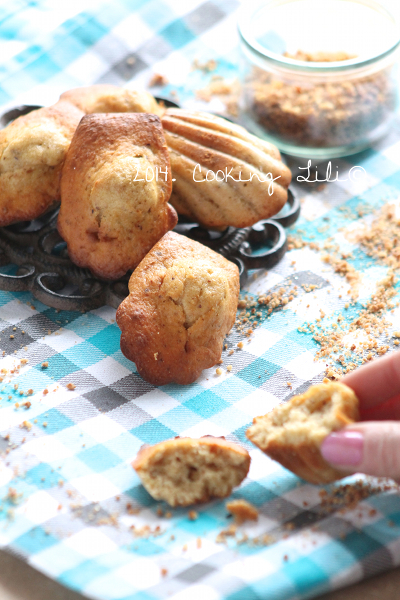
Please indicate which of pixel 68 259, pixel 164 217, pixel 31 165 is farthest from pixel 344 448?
pixel 31 165

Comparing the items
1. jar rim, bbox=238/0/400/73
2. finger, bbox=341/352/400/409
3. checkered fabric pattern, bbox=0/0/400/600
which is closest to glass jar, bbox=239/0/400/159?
jar rim, bbox=238/0/400/73

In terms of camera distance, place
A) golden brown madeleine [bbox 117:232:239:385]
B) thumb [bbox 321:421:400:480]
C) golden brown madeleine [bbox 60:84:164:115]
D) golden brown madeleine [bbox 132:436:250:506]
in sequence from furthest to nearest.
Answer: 1. golden brown madeleine [bbox 60:84:164:115]
2. golden brown madeleine [bbox 117:232:239:385]
3. golden brown madeleine [bbox 132:436:250:506]
4. thumb [bbox 321:421:400:480]

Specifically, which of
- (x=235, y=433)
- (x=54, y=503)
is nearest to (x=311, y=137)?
(x=235, y=433)

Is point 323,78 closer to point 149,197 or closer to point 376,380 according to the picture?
point 149,197

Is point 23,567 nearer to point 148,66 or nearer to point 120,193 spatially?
point 120,193

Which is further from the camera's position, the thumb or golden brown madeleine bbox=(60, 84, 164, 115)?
golden brown madeleine bbox=(60, 84, 164, 115)

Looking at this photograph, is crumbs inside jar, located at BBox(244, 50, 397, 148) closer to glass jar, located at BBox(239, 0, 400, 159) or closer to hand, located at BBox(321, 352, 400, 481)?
A: glass jar, located at BBox(239, 0, 400, 159)
